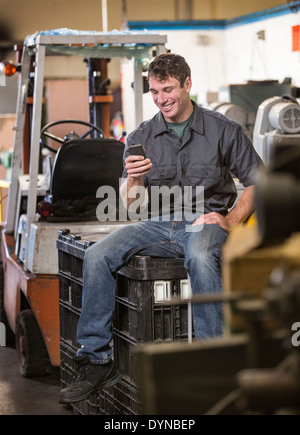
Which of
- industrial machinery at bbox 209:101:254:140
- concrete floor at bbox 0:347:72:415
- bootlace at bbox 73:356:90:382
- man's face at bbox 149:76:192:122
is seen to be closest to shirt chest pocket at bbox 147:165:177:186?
man's face at bbox 149:76:192:122

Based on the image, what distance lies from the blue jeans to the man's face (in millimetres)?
519

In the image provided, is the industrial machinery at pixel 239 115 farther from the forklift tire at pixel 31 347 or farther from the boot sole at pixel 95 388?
the boot sole at pixel 95 388

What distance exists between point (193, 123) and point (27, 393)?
2.08 metres

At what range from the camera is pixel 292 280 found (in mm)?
1547

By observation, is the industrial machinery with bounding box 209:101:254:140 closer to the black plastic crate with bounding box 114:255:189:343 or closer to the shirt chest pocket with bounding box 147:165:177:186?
the shirt chest pocket with bounding box 147:165:177:186

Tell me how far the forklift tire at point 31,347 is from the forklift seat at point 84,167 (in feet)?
2.64

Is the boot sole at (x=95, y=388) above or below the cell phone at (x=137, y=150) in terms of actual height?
below

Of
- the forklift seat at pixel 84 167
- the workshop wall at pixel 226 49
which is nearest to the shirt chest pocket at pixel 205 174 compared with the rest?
the forklift seat at pixel 84 167

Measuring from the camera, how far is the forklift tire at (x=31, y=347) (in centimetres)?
518

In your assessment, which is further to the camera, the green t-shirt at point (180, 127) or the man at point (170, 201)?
the green t-shirt at point (180, 127)

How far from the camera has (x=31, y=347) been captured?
5.20 metres

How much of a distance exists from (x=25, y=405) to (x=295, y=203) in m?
3.33

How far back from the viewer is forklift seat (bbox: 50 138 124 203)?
5.46m

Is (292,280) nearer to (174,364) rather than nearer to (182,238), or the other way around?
(174,364)
